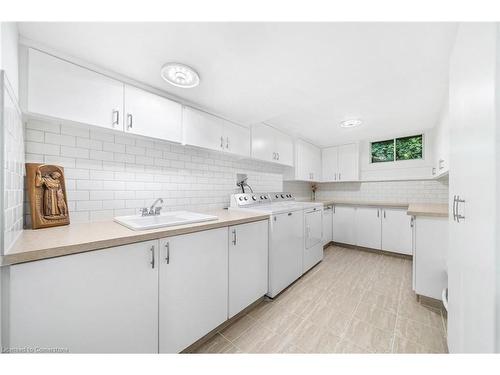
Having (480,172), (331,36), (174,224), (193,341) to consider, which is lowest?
(193,341)

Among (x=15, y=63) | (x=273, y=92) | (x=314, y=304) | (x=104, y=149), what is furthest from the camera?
(x=314, y=304)

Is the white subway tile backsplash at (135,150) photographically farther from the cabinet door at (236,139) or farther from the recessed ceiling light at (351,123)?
the recessed ceiling light at (351,123)

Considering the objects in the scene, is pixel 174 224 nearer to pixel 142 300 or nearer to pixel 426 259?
pixel 142 300

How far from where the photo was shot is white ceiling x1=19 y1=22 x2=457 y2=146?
39.1 inches

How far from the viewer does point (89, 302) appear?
2.84ft

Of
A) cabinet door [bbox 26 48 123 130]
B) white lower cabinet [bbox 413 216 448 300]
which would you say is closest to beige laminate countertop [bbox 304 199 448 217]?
white lower cabinet [bbox 413 216 448 300]

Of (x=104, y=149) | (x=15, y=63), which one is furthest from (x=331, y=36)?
(x=104, y=149)

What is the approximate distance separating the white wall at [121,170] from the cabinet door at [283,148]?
37.1 inches

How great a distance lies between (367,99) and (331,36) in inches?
44.2

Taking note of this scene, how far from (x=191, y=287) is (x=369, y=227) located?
3.27 metres

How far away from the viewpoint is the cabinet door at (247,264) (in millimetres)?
1520

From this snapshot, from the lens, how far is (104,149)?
148cm

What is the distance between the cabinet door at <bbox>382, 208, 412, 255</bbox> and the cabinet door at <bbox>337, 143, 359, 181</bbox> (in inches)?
34.8

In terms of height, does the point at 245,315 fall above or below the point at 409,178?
below
